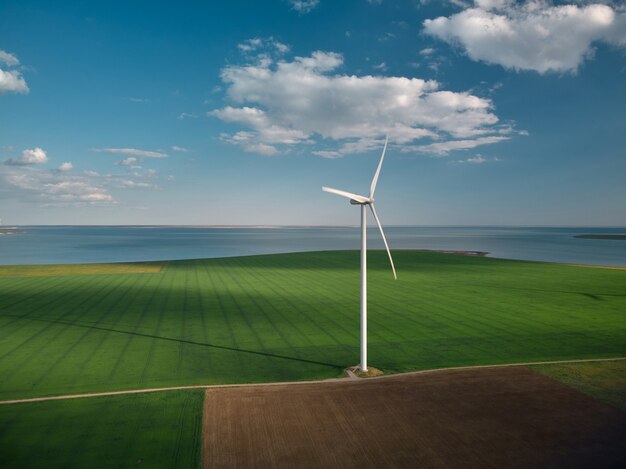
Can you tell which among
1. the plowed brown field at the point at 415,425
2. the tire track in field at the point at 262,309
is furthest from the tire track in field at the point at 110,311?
the tire track in field at the point at 262,309

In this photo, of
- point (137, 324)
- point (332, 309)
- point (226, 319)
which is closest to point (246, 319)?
point (226, 319)

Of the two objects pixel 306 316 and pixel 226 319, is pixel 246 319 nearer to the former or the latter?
pixel 226 319

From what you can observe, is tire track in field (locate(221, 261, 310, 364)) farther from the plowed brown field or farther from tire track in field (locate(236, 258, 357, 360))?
the plowed brown field

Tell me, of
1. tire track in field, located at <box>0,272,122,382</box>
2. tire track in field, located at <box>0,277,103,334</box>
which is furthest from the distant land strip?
tire track in field, located at <box>0,277,103,334</box>

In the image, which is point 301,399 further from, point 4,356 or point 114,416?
point 4,356

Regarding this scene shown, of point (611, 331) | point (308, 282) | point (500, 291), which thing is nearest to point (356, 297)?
point (308, 282)

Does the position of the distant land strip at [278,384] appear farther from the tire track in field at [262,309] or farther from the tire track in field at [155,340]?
the tire track in field at [262,309]
